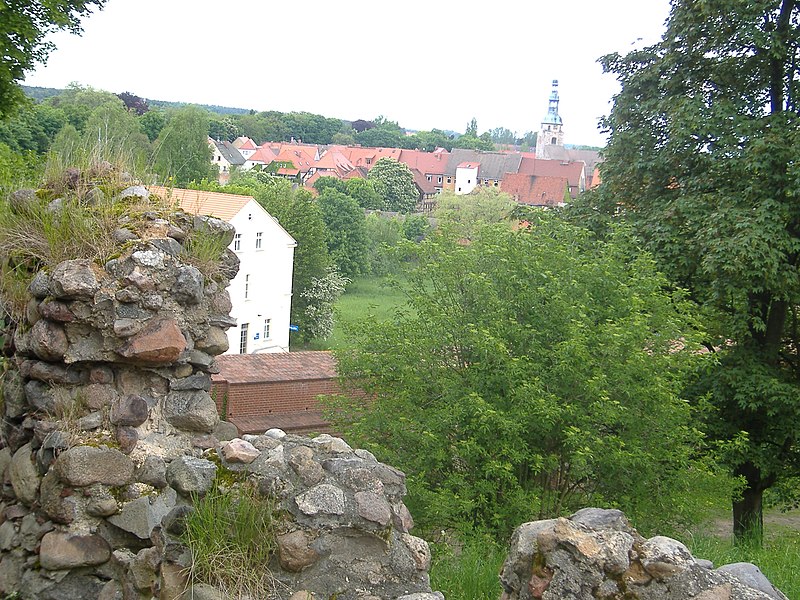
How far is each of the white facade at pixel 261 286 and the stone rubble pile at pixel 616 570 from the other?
29.9 meters

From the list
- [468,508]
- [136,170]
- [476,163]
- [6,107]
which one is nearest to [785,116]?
[468,508]

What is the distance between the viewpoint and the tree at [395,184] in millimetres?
90875

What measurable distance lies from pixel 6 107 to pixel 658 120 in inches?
460

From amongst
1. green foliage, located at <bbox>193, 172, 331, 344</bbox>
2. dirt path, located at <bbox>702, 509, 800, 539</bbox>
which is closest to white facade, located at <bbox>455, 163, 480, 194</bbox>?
green foliage, located at <bbox>193, 172, 331, 344</bbox>

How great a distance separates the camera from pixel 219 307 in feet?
20.2

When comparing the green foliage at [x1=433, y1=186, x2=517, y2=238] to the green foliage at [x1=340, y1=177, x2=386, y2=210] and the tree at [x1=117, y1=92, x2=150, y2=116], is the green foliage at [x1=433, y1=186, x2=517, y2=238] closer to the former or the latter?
the green foliage at [x1=340, y1=177, x2=386, y2=210]

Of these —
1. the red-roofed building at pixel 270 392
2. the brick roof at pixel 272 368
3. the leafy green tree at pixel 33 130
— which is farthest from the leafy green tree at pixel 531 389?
the leafy green tree at pixel 33 130

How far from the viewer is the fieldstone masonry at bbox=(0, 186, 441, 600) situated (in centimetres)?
455

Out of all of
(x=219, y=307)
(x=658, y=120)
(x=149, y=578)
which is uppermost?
(x=658, y=120)

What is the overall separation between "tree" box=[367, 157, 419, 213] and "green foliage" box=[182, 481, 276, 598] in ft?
281

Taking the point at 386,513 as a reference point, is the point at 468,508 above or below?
below

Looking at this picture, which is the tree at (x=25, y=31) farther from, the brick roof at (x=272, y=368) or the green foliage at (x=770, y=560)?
the green foliage at (x=770, y=560)

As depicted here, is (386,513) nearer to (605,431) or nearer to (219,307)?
(219,307)

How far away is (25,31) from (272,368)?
12.1m
